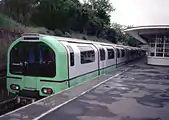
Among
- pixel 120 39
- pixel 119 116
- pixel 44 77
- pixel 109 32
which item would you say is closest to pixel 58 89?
pixel 44 77

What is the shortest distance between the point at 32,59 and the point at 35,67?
1.36 feet

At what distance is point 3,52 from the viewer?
11938 millimetres

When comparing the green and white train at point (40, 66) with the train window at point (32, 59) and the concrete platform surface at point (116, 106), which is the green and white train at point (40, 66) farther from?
the concrete platform surface at point (116, 106)

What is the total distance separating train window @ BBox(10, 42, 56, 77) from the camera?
8188 millimetres

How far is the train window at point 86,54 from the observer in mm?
10500

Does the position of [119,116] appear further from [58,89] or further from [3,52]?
[3,52]

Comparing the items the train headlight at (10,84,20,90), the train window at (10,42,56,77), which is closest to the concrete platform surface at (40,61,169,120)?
the train window at (10,42,56,77)

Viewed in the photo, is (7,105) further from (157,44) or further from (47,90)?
(157,44)

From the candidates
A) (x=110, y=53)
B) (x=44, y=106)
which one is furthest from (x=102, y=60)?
(x=44, y=106)

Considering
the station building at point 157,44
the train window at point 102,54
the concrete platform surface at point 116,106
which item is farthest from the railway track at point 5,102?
the station building at point 157,44

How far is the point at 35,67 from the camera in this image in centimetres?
845

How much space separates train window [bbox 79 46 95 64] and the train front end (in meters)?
2.29

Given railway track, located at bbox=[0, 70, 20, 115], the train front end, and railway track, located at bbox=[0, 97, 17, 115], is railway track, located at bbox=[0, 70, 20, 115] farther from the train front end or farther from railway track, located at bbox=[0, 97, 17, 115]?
the train front end

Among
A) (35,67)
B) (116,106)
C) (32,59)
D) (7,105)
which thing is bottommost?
(7,105)
